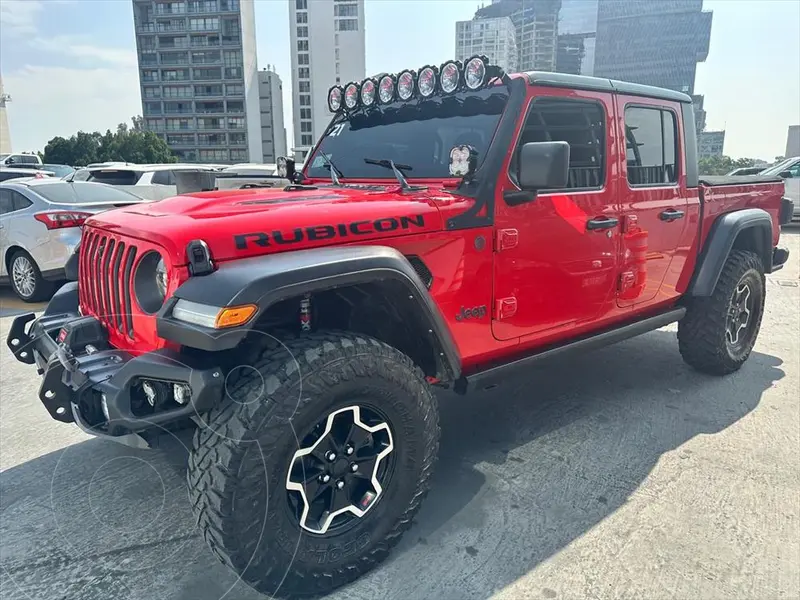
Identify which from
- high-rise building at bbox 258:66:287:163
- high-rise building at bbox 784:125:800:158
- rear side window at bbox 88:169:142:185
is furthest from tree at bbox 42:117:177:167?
high-rise building at bbox 784:125:800:158

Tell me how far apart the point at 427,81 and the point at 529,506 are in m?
2.23

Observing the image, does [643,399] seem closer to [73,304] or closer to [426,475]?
[426,475]

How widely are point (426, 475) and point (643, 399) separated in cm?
229

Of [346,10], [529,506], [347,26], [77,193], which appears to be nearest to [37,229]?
[77,193]

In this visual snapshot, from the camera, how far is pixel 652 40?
78.7 feet

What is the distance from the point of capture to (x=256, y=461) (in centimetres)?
192

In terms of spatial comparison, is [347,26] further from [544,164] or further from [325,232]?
[325,232]

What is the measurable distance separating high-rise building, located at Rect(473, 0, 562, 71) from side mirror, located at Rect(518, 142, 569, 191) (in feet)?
20.6

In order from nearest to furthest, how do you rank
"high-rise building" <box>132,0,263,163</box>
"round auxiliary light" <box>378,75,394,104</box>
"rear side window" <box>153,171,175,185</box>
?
"round auxiliary light" <box>378,75,394,104</box> → "rear side window" <box>153,171,175,185</box> → "high-rise building" <box>132,0,263,163</box>

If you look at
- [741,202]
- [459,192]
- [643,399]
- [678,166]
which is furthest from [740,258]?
[459,192]

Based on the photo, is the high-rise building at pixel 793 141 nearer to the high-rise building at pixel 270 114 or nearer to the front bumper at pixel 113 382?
the front bumper at pixel 113 382

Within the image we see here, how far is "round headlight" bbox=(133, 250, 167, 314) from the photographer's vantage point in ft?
7.27

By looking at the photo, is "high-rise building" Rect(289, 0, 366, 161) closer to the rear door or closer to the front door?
the rear door

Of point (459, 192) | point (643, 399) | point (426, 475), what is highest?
point (459, 192)
